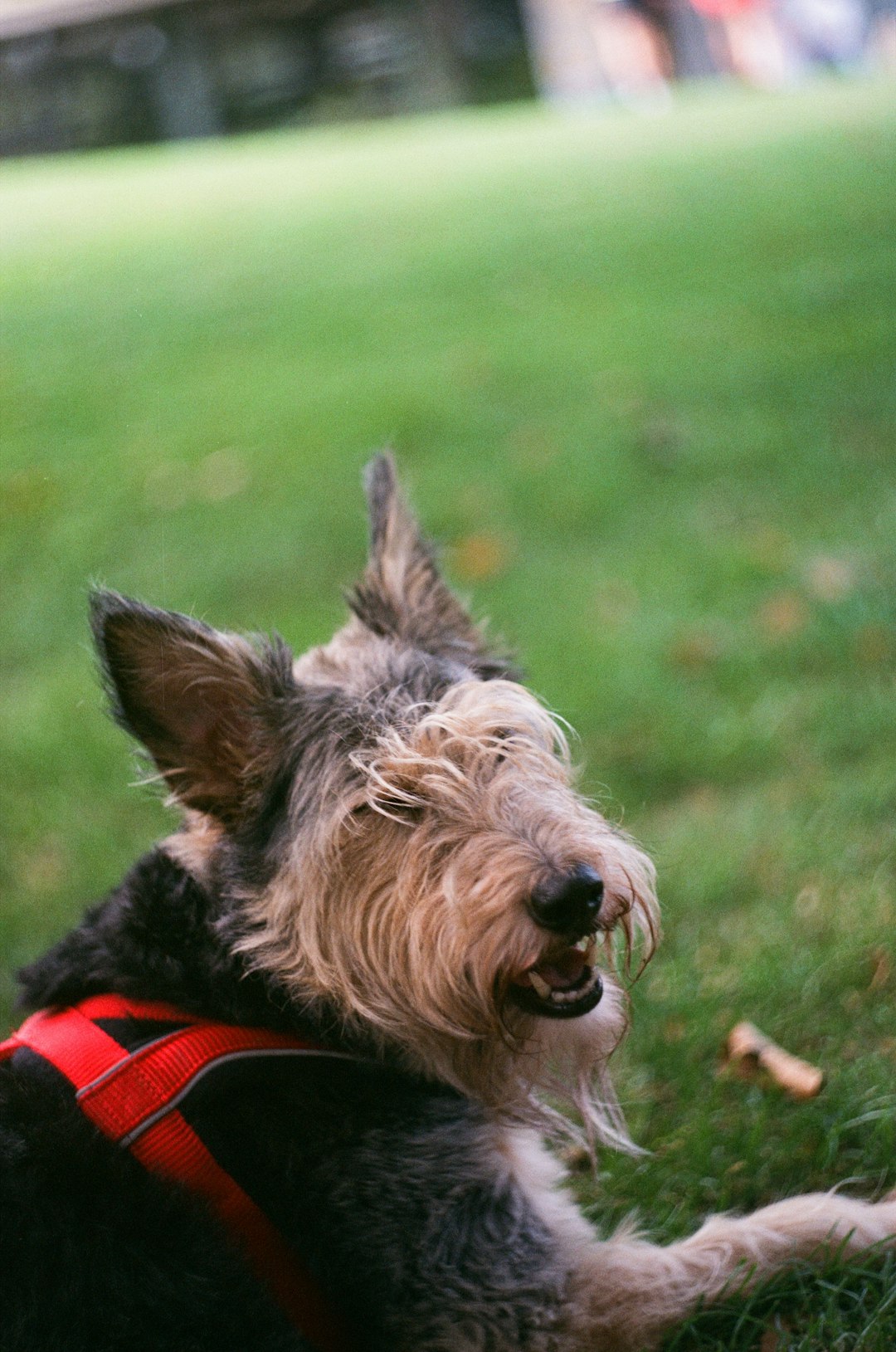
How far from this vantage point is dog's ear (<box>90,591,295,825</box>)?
267cm

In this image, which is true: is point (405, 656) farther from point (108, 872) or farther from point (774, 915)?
point (108, 872)

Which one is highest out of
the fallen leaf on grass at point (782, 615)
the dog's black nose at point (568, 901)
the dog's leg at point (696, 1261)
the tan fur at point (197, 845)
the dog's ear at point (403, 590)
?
the dog's ear at point (403, 590)

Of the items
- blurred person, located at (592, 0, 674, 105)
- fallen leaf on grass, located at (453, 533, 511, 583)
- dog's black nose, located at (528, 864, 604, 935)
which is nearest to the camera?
dog's black nose, located at (528, 864, 604, 935)

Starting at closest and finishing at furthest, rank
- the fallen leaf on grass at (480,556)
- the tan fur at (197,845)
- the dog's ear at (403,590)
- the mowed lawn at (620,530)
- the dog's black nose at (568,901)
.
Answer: the dog's black nose at (568,901) < the tan fur at (197,845) < the dog's ear at (403,590) < the mowed lawn at (620,530) < the fallen leaf on grass at (480,556)

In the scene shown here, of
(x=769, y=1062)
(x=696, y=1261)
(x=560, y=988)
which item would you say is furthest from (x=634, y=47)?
(x=696, y=1261)

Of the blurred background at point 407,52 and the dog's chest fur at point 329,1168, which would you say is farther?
the blurred background at point 407,52

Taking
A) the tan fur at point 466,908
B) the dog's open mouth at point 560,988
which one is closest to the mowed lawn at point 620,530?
the tan fur at point 466,908

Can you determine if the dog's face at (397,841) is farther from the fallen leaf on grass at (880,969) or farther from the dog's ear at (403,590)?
the fallen leaf on grass at (880,969)

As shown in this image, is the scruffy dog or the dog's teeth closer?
the scruffy dog

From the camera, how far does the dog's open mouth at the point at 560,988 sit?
2697 millimetres

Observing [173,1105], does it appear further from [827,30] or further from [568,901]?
[827,30]

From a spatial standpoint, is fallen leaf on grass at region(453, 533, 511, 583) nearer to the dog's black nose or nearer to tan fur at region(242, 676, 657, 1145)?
tan fur at region(242, 676, 657, 1145)

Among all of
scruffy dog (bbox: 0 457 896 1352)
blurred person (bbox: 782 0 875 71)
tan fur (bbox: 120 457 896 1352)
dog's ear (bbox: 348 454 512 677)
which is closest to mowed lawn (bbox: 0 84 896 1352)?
Result: tan fur (bbox: 120 457 896 1352)

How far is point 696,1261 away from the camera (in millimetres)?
2830
